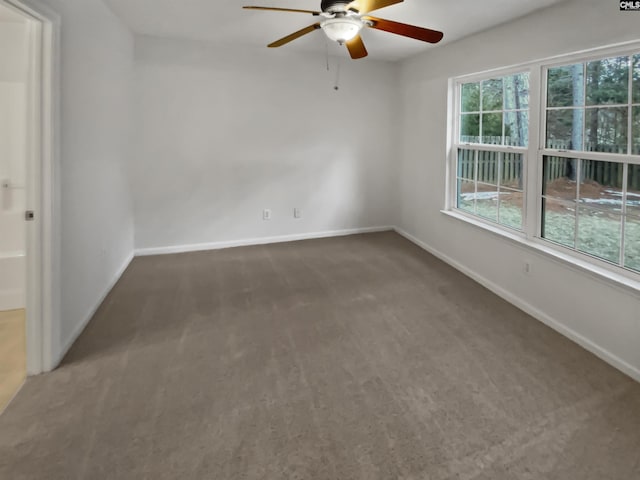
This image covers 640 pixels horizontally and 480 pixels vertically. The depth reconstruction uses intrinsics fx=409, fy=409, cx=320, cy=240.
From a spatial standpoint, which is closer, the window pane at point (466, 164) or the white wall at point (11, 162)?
the white wall at point (11, 162)

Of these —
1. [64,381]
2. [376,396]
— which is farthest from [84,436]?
[376,396]

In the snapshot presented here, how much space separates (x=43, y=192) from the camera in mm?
2324

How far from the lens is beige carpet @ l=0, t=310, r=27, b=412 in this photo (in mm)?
2275

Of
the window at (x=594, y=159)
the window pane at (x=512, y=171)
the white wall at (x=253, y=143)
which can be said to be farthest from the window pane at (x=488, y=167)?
the white wall at (x=253, y=143)

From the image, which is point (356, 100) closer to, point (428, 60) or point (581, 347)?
point (428, 60)

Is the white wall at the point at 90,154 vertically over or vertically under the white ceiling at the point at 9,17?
under

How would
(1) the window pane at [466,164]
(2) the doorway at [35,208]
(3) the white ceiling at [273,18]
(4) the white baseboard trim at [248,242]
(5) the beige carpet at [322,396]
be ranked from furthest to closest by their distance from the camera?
(4) the white baseboard trim at [248,242] → (1) the window pane at [466,164] → (3) the white ceiling at [273,18] → (2) the doorway at [35,208] → (5) the beige carpet at [322,396]

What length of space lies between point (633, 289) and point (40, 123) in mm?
3551

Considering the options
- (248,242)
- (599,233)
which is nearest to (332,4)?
(599,233)

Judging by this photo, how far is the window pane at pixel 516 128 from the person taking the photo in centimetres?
348

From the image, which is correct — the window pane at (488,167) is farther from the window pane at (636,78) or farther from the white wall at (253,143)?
the white wall at (253,143)

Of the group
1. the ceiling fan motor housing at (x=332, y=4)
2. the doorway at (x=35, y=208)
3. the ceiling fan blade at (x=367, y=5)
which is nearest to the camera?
the doorway at (x=35, y=208)

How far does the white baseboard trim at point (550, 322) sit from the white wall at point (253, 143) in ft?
5.89

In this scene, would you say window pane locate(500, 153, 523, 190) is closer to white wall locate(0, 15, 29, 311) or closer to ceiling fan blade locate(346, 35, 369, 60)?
ceiling fan blade locate(346, 35, 369, 60)
